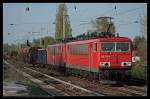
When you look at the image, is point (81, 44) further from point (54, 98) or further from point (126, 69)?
point (54, 98)

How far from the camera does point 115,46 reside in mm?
24234

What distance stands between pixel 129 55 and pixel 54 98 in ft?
30.1

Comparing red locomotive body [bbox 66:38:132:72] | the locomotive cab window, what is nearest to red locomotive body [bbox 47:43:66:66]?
the locomotive cab window

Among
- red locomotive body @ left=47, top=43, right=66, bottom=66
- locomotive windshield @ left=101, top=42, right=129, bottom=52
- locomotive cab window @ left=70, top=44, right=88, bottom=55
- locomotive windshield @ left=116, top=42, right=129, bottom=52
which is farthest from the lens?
red locomotive body @ left=47, top=43, right=66, bottom=66

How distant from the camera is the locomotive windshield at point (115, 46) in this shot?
24.0 m

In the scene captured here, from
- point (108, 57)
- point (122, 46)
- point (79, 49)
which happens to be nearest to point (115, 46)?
point (122, 46)

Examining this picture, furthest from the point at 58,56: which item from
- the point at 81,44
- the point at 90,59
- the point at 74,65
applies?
the point at 90,59

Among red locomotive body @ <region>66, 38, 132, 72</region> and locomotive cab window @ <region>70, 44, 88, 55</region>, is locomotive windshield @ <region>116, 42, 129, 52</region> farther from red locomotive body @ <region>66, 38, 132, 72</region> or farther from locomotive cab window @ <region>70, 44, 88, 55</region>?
locomotive cab window @ <region>70, 44, 88, 55</region>

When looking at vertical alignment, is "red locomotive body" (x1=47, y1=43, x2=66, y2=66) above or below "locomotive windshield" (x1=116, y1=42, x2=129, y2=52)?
below

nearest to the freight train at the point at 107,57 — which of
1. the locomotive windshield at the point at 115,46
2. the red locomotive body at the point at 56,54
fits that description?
the locomotive windshield at the point at 115,46

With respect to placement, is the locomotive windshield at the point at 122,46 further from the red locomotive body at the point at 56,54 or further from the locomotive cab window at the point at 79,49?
the red locomotive body at the point at 56,54

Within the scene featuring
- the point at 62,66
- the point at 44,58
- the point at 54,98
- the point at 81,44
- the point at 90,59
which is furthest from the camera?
the point at 44,58

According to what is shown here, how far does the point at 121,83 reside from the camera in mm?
24547

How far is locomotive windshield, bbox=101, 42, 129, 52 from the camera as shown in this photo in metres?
24.0
